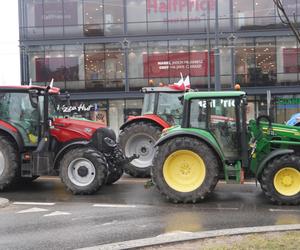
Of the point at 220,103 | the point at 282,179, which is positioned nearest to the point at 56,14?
the point at 220,103

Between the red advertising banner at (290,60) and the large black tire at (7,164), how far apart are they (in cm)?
3236

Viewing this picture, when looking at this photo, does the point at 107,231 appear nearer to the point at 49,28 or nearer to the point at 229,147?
the point at 229,147

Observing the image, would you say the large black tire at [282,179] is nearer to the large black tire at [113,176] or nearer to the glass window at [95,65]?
the large black tire at [113,176]

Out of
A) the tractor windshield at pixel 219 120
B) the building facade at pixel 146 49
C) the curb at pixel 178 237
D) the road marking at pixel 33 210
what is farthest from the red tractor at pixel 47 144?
the building facade at pixel 146 49

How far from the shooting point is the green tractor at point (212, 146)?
10382 millimetres

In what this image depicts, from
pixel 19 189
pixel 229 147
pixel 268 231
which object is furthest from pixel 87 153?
pixel 268 231

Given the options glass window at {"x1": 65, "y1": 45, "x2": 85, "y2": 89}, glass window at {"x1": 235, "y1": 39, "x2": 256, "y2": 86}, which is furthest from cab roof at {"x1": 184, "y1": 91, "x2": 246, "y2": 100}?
glass window at {"x1": 65, "y1": 45, "x2": 85, "y2": 89}

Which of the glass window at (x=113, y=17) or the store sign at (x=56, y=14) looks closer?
the glass window at (x=113, y=17)

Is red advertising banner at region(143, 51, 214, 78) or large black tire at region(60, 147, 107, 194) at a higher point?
red advertising banner at region(143, 51, 214, 78)

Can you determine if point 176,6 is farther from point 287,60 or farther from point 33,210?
point 33,210

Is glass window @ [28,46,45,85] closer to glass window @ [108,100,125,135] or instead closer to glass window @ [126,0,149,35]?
glass window @ [108,100,125,135]

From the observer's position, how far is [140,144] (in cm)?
1455

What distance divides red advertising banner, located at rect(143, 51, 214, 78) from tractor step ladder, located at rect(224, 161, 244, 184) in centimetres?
3143

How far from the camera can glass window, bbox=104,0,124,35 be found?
42062 mm
